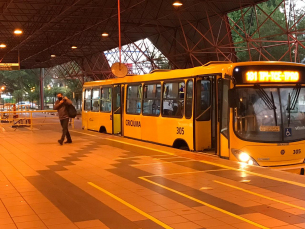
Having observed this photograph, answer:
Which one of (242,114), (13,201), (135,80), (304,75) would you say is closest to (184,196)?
(13,201)

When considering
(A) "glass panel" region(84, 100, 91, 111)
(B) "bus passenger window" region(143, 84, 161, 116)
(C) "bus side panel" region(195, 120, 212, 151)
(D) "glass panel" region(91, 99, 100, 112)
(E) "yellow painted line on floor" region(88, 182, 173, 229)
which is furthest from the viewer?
(A) "glass panel" region(84, 100, 91, 111)

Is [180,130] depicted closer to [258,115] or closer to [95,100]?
[258,115]

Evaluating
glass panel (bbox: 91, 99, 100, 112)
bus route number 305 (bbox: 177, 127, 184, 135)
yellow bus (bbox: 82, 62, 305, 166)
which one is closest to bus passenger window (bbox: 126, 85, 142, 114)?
yellow bus (bbox: 82, 62, 305, 166)

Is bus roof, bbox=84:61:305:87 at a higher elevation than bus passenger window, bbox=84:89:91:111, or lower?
higher

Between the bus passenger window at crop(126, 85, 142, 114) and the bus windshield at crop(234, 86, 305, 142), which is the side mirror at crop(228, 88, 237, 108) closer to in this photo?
the bus windshield at crop(234, 86, 305, 142)

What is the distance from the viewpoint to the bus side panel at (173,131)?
1317 cm

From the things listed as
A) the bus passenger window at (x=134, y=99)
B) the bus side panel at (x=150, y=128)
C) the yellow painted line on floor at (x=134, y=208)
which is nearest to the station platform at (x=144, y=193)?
the yellow painted line on floor at (x=134, y=208)

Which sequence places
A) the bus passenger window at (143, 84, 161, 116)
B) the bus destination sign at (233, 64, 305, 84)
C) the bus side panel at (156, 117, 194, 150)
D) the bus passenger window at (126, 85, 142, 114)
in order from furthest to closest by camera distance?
the bus passenger window at (126, 85, 142, 114) → the bus passenger window at (143, 84, 161, 116) → the bus side panel at (156, 117, 194, 150) → the bus destination sign at (233, 64, 305, 84)

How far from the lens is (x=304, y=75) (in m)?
11.4

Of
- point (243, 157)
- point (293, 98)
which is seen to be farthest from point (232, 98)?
point (293, 98)

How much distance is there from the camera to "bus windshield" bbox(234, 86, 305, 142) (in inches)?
425

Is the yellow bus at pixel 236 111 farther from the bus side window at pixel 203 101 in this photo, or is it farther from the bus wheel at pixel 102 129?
the bus wheel at pixel 102 129

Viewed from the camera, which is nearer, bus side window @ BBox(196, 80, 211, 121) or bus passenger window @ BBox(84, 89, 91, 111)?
bus side window @ BBox(196, 80, 211, 121)

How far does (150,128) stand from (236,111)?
5378 millimetres
